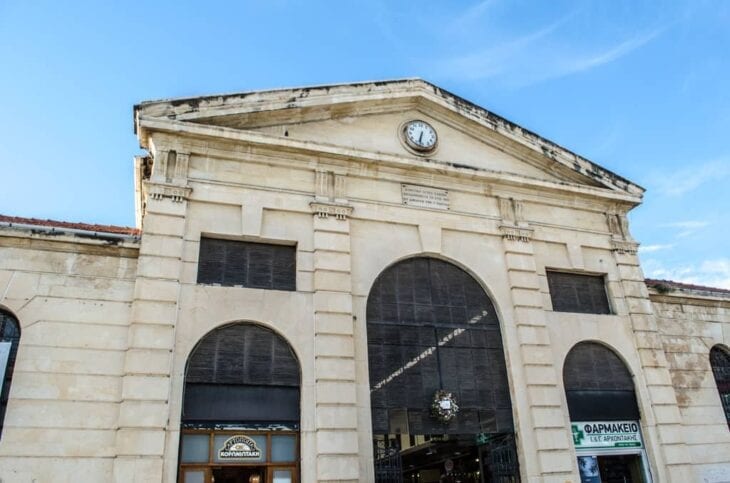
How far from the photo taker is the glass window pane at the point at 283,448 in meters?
12.6

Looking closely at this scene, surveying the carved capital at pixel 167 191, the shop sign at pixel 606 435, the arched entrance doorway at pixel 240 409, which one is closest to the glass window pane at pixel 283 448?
the arched entrance doorway at pixel 240 409

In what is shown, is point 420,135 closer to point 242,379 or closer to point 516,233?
point 516,233

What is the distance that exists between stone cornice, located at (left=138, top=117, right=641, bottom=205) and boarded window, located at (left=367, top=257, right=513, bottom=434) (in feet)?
8.82

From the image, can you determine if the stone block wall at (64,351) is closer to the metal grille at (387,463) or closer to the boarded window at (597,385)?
the metal grille at (387,463)

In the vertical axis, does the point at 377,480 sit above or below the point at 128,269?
below

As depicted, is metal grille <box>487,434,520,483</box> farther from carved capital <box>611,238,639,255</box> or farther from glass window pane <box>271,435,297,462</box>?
carved capital <box>611,238,639,255</box>

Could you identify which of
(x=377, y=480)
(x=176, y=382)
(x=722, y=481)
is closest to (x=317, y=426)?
(x=377, y=480)

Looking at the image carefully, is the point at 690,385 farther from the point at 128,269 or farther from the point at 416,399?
the point at 128,269

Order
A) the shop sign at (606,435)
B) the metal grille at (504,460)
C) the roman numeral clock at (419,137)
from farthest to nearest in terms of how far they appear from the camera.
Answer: the roman numeral clock at (419,137)
the shop sign at (606,435)
the metal grille at (504,460)

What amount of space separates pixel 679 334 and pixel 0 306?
1795 cm

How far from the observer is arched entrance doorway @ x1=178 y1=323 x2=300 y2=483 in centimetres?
1216

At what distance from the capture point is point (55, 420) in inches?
443

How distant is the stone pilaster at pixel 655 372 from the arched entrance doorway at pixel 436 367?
14.2 feet

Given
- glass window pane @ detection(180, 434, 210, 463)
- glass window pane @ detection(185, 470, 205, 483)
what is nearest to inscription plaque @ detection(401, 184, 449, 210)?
glass window pane @ detection(180, 434, 210, 463)
